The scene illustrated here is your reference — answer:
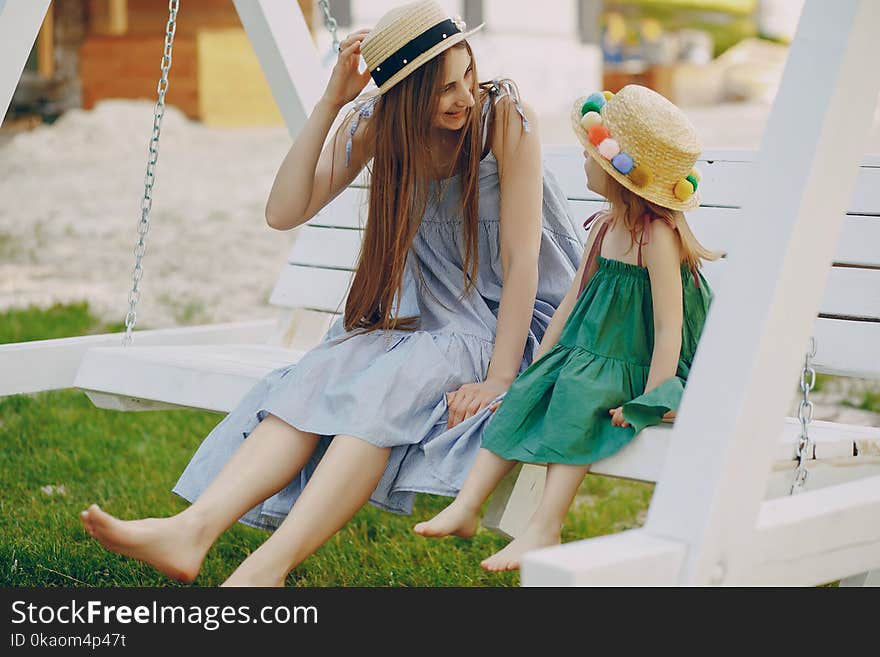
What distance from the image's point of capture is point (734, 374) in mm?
1436

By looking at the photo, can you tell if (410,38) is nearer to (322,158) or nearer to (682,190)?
(322,158)

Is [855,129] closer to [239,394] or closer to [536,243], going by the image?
[536,243]

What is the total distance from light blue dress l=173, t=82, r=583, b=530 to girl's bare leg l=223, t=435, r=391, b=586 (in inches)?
1.2

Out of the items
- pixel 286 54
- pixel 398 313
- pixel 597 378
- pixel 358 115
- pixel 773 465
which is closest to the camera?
pixel 773 465

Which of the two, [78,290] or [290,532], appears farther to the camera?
[78,290]

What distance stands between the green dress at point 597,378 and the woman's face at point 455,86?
325 millimetres

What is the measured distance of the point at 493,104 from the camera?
7.30 feet

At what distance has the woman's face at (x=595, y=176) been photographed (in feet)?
6.52

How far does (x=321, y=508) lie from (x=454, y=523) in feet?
0.66

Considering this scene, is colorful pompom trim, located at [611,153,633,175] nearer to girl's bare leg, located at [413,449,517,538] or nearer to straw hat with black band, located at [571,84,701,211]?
straw hat with black band, located at [571,84,701,211]

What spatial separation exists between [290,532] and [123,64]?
8684mm

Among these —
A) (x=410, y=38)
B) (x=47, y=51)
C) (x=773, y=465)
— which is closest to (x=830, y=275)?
(x=773, y=465)

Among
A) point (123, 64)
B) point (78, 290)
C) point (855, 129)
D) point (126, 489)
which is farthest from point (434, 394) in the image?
point (123, 64)

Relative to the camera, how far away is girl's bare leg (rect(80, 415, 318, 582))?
1.82 m
